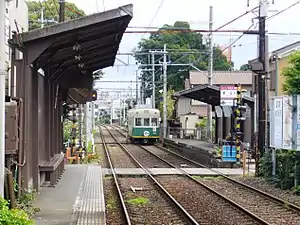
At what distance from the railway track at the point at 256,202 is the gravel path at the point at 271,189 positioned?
0.29 meters

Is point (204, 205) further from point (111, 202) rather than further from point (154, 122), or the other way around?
point (154, 122)

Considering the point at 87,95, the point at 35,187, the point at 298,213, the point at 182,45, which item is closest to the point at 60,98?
the point at 87,95

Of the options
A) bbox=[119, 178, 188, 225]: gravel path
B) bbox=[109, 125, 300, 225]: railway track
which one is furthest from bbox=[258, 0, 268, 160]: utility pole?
bbox=[119, 178, 188, 225]: gravel path

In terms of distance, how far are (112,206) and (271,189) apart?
4.95 meters

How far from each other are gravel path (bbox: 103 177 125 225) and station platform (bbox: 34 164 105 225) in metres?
0.25

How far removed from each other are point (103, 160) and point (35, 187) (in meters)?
16.1

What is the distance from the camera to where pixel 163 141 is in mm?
46594

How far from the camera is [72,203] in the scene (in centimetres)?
1140

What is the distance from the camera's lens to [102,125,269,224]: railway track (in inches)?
423

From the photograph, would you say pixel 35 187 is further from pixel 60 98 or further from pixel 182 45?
pixel 182 45

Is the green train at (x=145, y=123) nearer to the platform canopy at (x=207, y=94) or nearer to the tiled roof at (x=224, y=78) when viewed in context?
the platform canopy at (x=207, y=94)

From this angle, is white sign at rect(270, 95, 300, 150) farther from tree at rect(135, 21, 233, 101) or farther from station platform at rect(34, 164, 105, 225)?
tree at rect(135, 21, 233, 101)

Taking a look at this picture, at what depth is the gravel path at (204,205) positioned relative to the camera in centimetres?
1069

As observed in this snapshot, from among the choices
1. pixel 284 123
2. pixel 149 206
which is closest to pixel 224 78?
pixel 284 123
